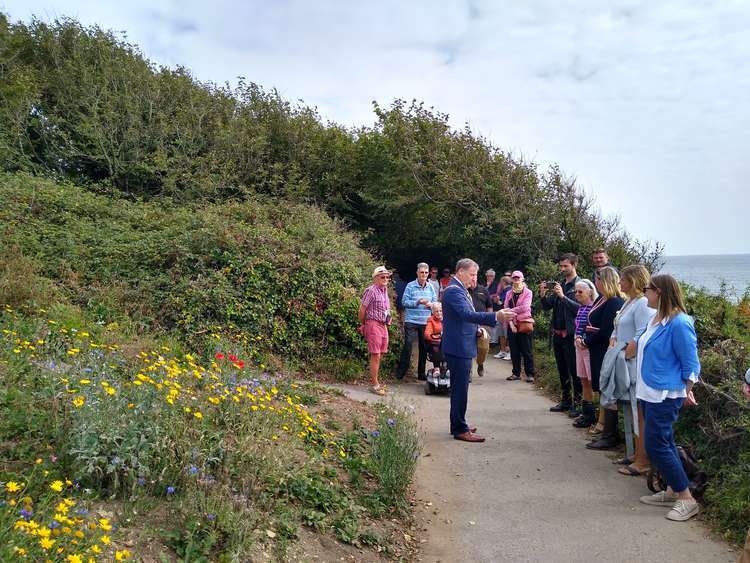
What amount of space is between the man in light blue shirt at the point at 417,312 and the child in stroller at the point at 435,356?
173 millimetres

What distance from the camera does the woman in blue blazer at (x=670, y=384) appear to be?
476 centimetres

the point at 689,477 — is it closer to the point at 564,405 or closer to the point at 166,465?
the point at 564,405

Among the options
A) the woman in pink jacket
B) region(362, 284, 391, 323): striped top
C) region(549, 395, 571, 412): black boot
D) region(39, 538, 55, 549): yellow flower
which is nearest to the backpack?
region(549, 395, 571, 412): black boot

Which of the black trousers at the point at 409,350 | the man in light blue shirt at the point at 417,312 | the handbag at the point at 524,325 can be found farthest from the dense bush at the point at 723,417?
the black trousers at the point at 409,350

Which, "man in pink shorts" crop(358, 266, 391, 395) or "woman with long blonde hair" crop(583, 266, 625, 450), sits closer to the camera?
"woman with long blonde hair" crop(583, 266, 625, 450)

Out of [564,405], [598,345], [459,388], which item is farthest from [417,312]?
[598,345]

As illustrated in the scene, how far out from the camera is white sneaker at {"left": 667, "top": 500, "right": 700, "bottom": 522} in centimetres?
470

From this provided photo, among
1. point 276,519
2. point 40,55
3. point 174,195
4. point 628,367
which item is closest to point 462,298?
point 628,367

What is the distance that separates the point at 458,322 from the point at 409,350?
11.0 ft

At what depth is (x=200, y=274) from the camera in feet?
31.1

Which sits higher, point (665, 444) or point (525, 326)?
point (525, 326)

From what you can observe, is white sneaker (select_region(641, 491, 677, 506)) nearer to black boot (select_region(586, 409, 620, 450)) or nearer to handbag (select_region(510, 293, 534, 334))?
black boot (select_region(586, 409, 620, 450))

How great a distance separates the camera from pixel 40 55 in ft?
57.5

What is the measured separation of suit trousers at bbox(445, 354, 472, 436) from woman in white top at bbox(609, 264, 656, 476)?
1.63 meters
